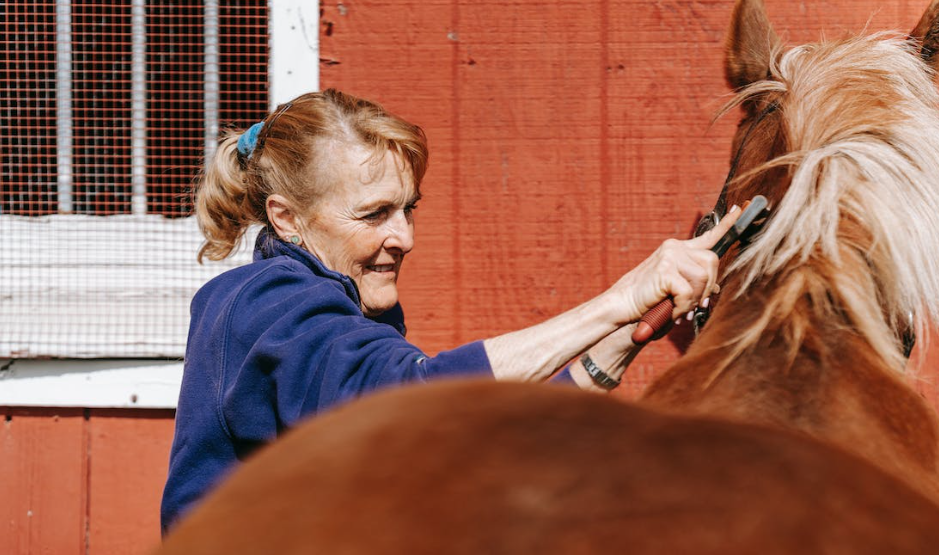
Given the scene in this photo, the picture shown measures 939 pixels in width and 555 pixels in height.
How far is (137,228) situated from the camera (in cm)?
286

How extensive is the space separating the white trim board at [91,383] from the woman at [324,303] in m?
1.09

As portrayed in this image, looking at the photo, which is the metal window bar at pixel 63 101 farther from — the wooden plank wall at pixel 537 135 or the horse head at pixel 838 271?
the horse head at pixel 838 271

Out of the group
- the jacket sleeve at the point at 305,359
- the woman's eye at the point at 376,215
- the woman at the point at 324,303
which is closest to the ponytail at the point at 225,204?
the woman at the point at 324,303

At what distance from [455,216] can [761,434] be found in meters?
2.05

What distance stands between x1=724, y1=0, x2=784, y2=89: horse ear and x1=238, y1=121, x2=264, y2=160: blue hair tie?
41.1 inches

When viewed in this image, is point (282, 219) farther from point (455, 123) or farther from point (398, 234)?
point (455, 123)

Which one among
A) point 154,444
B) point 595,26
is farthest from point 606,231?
point 154,444

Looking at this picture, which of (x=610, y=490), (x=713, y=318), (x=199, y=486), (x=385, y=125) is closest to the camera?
(x=610, y=490)

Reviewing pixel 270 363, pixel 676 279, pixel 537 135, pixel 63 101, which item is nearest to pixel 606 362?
pixel 676 279

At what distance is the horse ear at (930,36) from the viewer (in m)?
1.69

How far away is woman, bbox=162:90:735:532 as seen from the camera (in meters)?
1.31

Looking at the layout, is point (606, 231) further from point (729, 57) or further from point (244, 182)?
point (244, 182)

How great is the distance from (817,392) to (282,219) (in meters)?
1.14

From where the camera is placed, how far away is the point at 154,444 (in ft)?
9.11
